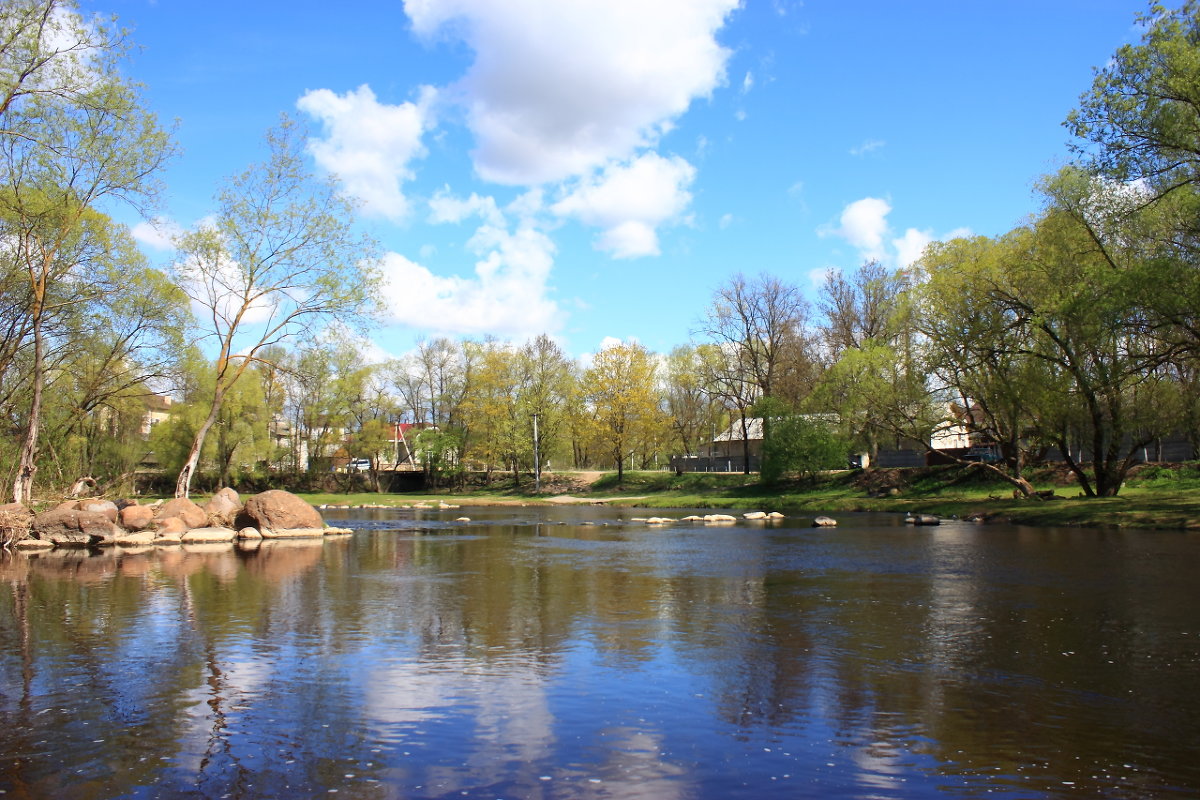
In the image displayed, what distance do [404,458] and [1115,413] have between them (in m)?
80.6

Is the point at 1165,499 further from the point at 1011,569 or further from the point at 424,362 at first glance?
the point at 424,362

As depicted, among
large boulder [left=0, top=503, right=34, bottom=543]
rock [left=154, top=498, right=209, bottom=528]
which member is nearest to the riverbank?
rock [left=154, top=498, right=209, bottom=528]

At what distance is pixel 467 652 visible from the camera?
11969 mm

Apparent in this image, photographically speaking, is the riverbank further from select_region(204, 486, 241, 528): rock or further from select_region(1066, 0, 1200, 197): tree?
select_region(204, 486, 241, 528): rock

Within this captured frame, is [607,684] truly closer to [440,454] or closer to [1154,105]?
[1154,105]

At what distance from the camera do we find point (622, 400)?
249ft

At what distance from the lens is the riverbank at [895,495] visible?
34.2 m

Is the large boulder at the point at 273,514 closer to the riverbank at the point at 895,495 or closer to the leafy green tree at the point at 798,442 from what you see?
the riverbank at the point at 895,495

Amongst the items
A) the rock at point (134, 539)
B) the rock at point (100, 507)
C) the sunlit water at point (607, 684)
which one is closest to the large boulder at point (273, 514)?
the rock at point (134, 539)

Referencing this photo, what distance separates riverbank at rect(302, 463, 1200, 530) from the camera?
3419 centimetres

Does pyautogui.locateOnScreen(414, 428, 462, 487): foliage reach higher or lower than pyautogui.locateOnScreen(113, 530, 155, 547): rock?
higher

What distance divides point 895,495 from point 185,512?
4117 centimetres

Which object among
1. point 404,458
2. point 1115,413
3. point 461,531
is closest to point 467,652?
point 461,531

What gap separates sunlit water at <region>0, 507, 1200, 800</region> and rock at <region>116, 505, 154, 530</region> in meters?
9.91
